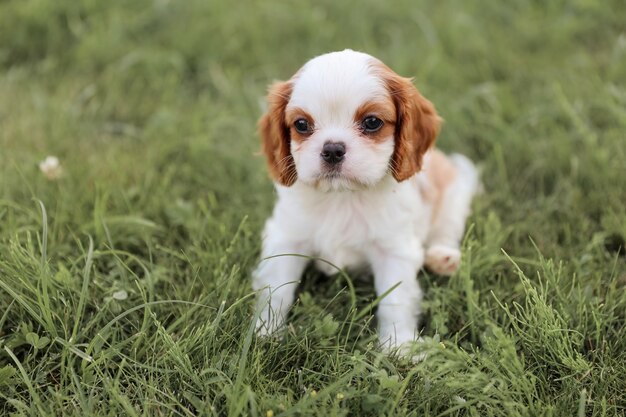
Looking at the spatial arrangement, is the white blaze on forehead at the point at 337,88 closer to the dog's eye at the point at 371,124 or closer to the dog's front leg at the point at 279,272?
the dog's eye at the point at 371,124

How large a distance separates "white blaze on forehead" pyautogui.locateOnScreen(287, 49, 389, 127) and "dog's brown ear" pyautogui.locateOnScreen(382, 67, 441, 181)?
91 millimetres

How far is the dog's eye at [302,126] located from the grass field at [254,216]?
62 cm

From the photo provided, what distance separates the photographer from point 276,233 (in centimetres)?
312

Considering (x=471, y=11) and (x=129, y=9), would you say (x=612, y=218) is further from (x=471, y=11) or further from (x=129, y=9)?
(x=129, y=9)

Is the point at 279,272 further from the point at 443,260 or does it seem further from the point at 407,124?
the point at 407,124

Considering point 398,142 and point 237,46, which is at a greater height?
point 398,142

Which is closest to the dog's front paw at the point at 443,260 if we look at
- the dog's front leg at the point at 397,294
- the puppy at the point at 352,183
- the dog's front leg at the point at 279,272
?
the puppy at the point at 352,183

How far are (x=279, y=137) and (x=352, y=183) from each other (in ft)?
1.37

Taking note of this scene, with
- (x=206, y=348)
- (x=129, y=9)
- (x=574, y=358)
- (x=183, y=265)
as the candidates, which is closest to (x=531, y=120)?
(x=574, y=358)

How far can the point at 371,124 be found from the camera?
106 inches

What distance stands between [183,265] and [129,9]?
123 inches

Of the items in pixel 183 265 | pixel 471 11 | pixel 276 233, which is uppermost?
pixel 471 11

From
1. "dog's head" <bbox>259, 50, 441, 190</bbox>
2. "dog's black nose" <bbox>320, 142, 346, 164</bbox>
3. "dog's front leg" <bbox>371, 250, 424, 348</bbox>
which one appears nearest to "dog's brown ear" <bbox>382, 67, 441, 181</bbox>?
"dog's head" <bbox>259, 50, 441, 190</bbox>

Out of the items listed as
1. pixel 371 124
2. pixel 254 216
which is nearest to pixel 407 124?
pixel 371 124
